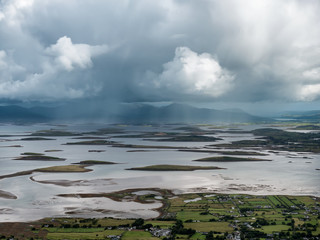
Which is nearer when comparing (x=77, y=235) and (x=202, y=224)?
(x=77, y=235)

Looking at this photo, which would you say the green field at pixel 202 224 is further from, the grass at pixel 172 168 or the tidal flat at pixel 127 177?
the grass at pixel 172 168

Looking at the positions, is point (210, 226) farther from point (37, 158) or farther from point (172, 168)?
point (37, 158)

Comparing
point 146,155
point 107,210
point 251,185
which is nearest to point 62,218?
point 107,210

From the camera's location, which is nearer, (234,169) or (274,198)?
(274,198)

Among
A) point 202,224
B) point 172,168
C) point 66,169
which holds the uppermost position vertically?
point 66,169

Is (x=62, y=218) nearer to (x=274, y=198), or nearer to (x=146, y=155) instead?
(x=274, y=198)

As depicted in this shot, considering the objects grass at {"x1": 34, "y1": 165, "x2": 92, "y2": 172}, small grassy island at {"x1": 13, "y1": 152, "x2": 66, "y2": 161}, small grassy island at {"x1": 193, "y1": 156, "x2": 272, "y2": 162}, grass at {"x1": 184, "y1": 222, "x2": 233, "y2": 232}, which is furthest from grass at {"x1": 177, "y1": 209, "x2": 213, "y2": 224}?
small grassy island at {"x1": 13, "y1": 152, "x2": 66, "y2": 161}

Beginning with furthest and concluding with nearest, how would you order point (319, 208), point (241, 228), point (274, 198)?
point (274, 198) → point (319, 208) → point (241, 228)

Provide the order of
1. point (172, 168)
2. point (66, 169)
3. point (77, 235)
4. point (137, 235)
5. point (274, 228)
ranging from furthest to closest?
point (172, 168), point (66, 169), point (274, 228), point (77, 235), point (137, 235)

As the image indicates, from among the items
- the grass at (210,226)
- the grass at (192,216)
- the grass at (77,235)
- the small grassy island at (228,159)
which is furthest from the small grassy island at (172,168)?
the grass at (77,235)

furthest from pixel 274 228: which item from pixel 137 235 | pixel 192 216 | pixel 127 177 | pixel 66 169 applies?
pixel 66 169

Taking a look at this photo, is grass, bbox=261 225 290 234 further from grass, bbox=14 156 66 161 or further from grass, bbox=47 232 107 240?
grass, bbox=14 156 66 161
